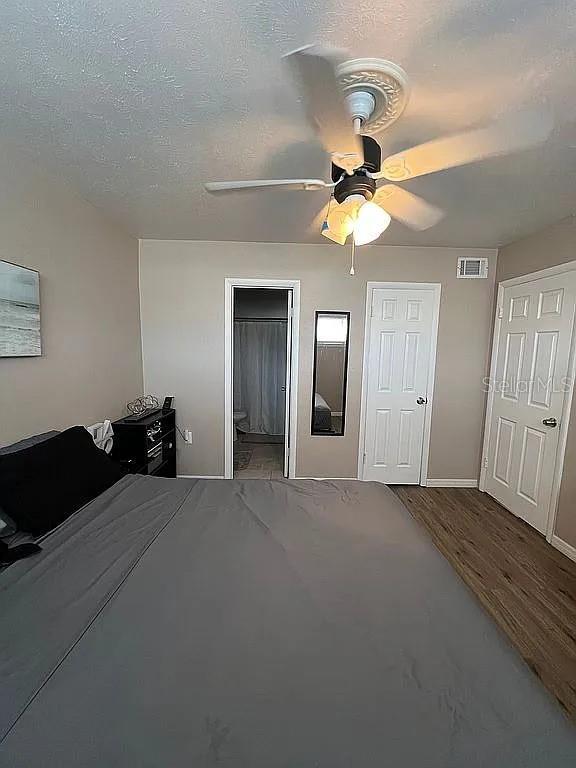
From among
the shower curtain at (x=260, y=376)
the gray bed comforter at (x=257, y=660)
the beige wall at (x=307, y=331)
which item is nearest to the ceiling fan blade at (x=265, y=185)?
the gray bed comforter at (x=257, y=660)

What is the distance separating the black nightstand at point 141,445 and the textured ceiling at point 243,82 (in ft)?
5.67

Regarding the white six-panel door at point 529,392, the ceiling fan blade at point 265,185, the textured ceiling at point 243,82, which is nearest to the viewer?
the textured ceiling at point 243,82

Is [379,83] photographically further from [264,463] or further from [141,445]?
[264,463]

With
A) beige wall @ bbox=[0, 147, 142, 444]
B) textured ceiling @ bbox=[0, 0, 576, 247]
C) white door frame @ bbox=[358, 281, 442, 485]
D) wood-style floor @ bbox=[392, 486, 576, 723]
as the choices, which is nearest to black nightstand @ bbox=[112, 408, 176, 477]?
beige wall @ bbox=[0, 147, 142, 444]

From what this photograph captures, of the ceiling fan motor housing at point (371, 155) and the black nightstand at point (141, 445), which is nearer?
the ceiling fan motor housing at point (371, 155)

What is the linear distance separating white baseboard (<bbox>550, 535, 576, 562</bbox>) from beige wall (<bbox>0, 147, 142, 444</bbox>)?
372 centimetres

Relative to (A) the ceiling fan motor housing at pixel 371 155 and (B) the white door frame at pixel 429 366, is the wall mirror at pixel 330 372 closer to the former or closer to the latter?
(B) the white door frame at pixel 429 366

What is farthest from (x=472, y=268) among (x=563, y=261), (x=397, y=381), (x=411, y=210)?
(x=411, y=210)

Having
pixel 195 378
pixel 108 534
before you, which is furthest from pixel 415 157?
pixel 195 378

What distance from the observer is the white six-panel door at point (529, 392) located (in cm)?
290

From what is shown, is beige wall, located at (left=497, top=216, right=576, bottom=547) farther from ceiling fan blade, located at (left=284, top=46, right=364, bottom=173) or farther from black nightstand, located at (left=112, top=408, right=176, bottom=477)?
black nightstand, located at (left=112, top=408, right=176, bottom=477)

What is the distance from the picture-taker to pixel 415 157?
72.6 inches

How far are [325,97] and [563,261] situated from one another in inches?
97.7

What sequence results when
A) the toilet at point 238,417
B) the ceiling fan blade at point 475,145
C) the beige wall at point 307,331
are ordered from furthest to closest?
the toilet at point 238,417
the beige wall at point 307,331
the ceiling fan blade at point 475,145
